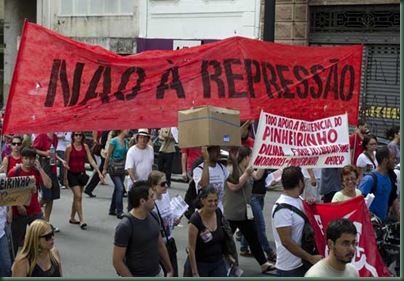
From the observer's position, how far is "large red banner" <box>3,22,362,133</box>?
601 cm

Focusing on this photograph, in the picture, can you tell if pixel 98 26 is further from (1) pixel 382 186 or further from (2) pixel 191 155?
(1) pixel 382 186

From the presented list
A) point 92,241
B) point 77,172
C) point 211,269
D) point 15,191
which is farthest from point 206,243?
point 77,172

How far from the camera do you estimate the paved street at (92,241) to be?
28.6 ft

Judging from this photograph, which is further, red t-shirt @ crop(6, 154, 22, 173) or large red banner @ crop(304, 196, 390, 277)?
red t-shirt @ crop(6, 154, 22, 173)

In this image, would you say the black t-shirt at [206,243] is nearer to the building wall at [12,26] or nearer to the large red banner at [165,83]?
the large red banner at [165,83]

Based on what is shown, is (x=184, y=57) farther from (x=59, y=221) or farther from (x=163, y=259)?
(x=59, y=221)

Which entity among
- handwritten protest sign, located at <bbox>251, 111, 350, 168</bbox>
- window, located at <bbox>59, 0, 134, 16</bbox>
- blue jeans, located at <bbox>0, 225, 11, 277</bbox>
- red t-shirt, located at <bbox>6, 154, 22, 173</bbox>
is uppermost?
window, located at <bbox>59, 0, 134, 16</bbox>

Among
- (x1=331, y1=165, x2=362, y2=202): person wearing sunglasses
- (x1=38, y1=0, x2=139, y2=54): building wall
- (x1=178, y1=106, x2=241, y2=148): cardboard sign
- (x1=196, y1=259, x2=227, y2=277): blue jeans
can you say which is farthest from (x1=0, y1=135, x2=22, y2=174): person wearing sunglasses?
(x1=38, y1=0, x2=139, y2=54): building wall

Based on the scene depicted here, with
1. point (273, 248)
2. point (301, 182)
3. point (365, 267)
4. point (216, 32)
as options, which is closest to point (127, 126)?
point (301, 182)

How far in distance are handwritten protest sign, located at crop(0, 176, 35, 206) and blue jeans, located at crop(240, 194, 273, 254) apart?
3.18 metres

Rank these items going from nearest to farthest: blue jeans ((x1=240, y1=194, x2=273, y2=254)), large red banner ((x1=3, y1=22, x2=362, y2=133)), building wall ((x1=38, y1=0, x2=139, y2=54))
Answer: large red banner ((x1=3, y1=22, x2=362, y2=133)) → blue jeans ((x1=240, y1=194, x2=273, y2=254)) → building wall ((x1=38, y1=0, x2=139, y2=54))

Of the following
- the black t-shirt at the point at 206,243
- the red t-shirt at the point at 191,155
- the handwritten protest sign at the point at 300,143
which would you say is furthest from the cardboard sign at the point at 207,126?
the red t-shirt at the point at 191,155

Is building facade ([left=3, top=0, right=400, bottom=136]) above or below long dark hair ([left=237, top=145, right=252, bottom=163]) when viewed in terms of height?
above

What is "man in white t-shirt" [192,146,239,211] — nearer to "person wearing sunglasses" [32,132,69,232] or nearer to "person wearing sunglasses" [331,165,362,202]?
"person wearing sunglasses" [331,165,362,202]
